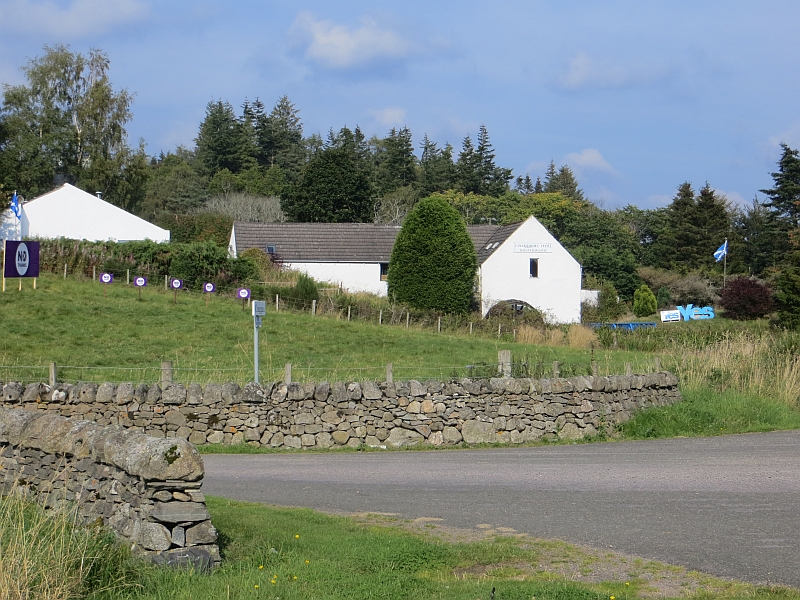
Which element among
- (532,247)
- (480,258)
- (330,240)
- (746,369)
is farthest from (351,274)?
(746,369)

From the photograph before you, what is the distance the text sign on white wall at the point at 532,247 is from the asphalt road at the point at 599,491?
36022 mm

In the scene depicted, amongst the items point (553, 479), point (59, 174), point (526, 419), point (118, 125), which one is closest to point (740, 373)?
point (526, 419)

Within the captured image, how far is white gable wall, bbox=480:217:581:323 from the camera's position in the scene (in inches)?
2111

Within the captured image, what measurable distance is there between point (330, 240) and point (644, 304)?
2255 centimetres

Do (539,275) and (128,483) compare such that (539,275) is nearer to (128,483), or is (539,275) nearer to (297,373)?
(297,373)

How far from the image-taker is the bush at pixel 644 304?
2468 inches

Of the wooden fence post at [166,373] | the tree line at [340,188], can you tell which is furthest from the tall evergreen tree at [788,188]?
the wooden fence post at [166,373]

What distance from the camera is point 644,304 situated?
2470 inches

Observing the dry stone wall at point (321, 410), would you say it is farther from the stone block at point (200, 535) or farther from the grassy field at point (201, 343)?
the stone block at point (200, 535)

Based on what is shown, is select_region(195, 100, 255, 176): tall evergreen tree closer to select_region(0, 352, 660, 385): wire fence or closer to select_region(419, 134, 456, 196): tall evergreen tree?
select_region(419, 134, 456, 196): tall evergreen tree

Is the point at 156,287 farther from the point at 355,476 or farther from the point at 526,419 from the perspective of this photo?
the point at 355,476

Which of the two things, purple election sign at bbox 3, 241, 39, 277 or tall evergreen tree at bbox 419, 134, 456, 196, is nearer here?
purple election sign at bbox 3, 241, 39, 277

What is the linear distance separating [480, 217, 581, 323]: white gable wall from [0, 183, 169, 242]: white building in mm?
22540

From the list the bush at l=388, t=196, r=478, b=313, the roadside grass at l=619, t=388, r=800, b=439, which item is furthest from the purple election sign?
the roadside grass at l=619, t=388, r=800, b=439
